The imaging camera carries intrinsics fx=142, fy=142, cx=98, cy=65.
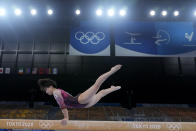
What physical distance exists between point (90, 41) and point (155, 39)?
111 inches

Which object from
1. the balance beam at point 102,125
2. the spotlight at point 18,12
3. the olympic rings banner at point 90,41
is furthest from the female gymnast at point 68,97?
the spotlight at point 18,12

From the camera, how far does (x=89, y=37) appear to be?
6.17 m

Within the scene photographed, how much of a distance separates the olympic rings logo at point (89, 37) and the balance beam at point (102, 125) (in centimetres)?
376

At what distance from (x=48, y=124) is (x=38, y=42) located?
6427 millimetres

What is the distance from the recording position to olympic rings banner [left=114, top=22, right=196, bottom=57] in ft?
19.8

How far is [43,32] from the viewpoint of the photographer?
8.09m

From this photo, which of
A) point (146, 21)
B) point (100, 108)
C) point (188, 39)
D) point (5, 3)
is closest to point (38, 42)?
point (5, 3)

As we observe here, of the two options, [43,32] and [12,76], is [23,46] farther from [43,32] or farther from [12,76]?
[12,76]

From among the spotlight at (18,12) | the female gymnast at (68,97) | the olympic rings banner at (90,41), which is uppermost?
the spotlight at (18,12)

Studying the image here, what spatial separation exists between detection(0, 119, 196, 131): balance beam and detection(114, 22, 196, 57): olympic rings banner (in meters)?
3.39

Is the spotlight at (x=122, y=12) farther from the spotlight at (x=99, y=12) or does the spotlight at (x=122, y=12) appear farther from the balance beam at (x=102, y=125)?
the balance beam at (x=102, y=125)

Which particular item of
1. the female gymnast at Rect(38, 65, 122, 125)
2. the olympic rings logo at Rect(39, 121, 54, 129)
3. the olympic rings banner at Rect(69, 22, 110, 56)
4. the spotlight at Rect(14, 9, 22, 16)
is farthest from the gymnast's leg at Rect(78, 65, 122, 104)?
the spotlight at Rect(14, 9, 22, 16)

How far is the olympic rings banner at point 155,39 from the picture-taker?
19.8 feet

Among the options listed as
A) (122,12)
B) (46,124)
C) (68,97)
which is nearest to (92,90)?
(68,97)
